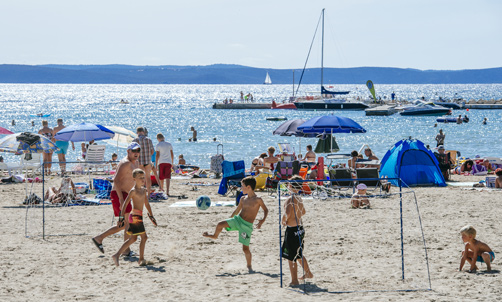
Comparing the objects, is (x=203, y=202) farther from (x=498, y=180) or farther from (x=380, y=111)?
(x=380, y=111)

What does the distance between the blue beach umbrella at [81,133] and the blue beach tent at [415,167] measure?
7400mm

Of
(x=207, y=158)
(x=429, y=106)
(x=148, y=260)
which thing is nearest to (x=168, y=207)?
(x=148, y=260)

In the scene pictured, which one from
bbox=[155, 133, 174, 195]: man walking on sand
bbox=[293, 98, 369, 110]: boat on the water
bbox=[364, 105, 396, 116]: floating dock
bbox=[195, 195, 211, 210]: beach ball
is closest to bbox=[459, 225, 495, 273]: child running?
bbox=[195, 195, 211, 210]: beach ball

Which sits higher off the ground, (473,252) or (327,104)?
(327,104)

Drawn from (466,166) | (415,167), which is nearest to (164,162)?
(415,167)

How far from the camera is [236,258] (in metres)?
7.69

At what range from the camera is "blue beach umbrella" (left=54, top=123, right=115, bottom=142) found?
1625 cm

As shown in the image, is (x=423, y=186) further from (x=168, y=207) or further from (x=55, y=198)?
(x=55, y=198)

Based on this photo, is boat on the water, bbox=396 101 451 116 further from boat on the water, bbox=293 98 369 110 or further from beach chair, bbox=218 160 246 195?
beach chair, bbox=218 160 246 195

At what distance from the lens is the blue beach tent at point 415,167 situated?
14.3 m

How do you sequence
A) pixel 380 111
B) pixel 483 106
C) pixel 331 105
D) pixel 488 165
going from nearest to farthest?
1. pixel 488 165
2. pixel 380 111
3. pixel 331 105
4. pixel 483 106

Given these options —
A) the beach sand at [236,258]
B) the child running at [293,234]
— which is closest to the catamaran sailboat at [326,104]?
the beach sand at [236,258]

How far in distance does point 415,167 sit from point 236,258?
780 centimetres

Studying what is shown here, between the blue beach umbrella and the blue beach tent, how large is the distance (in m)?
7.40
